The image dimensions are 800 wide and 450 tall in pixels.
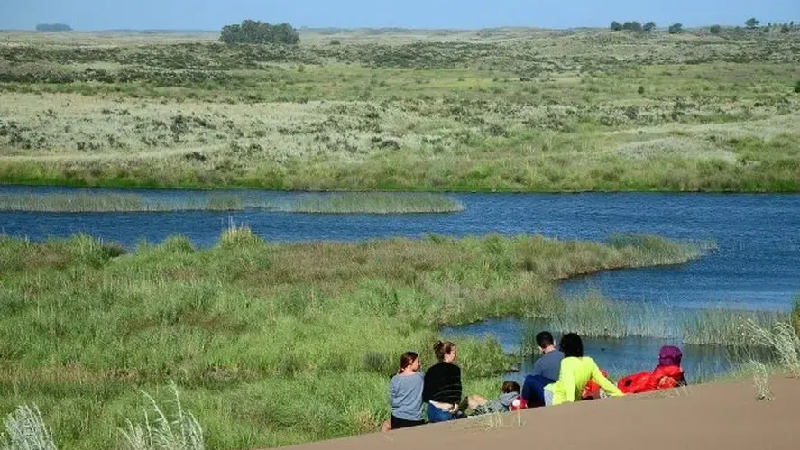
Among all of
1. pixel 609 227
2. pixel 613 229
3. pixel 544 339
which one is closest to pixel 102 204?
pixel 609 227

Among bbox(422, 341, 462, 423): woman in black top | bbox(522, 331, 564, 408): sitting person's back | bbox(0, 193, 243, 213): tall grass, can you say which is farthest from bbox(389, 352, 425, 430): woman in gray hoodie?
bbox(0, 193, 243, 213): tall grass

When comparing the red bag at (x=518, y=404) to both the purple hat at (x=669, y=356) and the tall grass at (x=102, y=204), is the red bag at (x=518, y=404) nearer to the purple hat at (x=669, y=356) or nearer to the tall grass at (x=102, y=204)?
the purple hat at (x=669, y=356)

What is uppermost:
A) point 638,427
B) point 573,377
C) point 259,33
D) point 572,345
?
point 572,345

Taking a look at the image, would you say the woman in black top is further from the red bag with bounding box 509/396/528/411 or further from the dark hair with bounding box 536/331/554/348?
the dark hair with bounding box 536/331/554/348

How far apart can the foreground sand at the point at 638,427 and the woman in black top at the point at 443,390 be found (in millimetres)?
1209

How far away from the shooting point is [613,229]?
37.4m

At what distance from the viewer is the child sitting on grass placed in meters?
13.6

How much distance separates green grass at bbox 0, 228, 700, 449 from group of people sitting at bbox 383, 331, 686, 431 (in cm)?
105

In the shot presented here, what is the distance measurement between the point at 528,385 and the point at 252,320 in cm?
739

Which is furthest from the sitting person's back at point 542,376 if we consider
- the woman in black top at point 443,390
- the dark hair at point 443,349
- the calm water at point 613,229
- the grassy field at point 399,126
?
the grassy field at point 399,126

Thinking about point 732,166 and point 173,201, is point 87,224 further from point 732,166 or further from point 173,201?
point 732,166

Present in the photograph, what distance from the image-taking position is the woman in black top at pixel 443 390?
44.9ft

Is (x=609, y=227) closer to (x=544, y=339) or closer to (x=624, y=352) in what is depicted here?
(x=624, y=352)

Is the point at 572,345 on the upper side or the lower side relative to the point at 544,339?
upper
